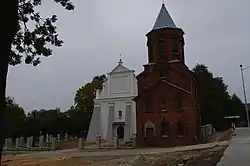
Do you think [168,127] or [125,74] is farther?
[125,74]

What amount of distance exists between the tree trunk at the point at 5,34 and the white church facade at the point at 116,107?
2241 inches

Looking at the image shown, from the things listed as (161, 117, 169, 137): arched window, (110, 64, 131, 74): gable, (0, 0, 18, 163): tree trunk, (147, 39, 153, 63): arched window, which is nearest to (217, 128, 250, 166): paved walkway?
(0, 0, 18, 163): tree trunk

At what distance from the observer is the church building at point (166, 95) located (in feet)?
160

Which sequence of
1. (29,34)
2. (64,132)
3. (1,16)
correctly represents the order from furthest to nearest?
(64,132)
(29,34)
(1,16)

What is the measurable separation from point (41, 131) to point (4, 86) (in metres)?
63.8

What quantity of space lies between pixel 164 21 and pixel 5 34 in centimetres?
4964

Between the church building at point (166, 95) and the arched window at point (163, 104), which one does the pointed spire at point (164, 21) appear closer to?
the church building at point (166, 95)

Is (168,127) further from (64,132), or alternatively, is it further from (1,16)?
(1,16)

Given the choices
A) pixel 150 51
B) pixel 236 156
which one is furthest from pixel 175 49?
pixel 236 156

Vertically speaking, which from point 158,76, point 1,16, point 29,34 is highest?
point 158,76

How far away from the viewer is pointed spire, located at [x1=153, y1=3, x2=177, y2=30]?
5366 centimetres

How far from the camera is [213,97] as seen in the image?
7731cm

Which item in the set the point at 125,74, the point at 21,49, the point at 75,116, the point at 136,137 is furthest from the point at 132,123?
the point at 21,49

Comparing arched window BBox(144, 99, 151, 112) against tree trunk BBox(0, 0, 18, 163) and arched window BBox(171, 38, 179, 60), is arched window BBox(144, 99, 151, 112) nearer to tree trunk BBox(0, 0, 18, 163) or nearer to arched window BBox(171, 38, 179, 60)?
arched window BBox(171, 38, 179, 60)
